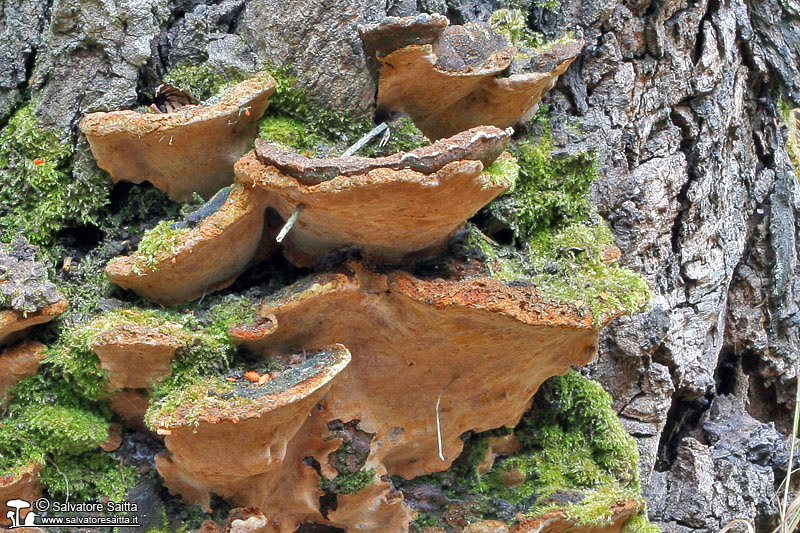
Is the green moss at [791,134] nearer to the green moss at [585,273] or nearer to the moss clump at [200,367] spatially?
the green moss at [585,273]

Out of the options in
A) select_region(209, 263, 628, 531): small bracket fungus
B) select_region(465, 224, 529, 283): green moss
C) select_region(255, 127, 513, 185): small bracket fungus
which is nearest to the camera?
select_region(255, 127, 513, 185): small bracket fungus

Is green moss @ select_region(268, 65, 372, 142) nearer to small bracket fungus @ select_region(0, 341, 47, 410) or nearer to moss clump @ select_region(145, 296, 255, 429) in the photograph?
moss clump @ select_region(145, 296, 255, 429)

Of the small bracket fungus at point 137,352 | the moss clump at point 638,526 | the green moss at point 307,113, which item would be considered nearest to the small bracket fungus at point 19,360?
the small bracket fungus at point 137,352

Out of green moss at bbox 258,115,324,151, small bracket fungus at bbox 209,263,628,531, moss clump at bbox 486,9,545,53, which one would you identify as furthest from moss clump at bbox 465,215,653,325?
moss clump at bbox 486,9,545,53

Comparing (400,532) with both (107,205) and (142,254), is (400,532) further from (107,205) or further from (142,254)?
(107,205)

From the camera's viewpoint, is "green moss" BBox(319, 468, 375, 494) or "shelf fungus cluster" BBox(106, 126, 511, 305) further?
Answer: "green moss" BBox(319, 468, 375, 494)

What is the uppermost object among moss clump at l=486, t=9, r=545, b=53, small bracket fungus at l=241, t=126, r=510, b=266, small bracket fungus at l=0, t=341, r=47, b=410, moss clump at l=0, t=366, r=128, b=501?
moss clump at l=486, t=9, r=545, b=53

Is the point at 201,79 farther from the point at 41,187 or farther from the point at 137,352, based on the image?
the point at 137,352
